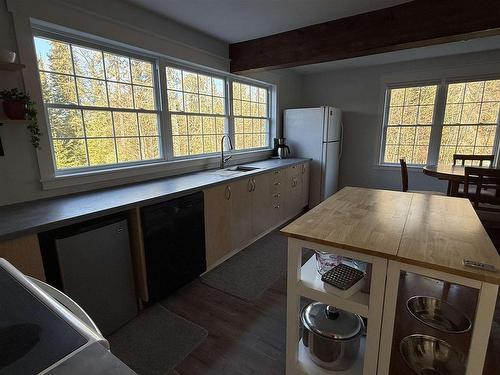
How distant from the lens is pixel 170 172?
2865 millimetres

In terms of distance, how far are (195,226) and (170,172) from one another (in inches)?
32.4

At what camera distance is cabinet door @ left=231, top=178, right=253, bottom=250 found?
111 inches

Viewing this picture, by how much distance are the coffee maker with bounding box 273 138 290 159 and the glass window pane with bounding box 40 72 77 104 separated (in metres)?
3.06

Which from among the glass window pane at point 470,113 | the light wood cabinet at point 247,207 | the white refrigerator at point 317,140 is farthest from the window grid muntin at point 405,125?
the light wood cabinet at point 247,207

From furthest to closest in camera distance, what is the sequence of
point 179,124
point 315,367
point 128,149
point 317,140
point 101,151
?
point 317,140
point 179,124
point 128,149
point 101,151
point 315,367

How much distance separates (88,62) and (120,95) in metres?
0.34

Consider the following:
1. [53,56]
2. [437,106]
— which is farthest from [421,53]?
[53,56]

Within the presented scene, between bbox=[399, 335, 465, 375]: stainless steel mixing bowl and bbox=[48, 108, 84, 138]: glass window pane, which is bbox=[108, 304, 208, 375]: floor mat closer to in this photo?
bbox=[399, 335, 465, 375]: stainless steel mixing bowl

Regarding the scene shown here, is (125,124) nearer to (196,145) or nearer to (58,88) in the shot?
(58,88)

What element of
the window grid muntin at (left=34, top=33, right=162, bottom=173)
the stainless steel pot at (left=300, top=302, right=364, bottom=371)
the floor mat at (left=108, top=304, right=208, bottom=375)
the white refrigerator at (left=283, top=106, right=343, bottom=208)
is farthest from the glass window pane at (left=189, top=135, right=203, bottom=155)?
the stainless steel pot at (left=300, top=302, right=364, bottom=371)

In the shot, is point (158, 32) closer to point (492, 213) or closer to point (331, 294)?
point (331, 294)

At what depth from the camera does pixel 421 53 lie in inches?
151

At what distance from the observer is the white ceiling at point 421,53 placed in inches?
134

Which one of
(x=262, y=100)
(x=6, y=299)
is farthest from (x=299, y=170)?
(x=6, y=299)
